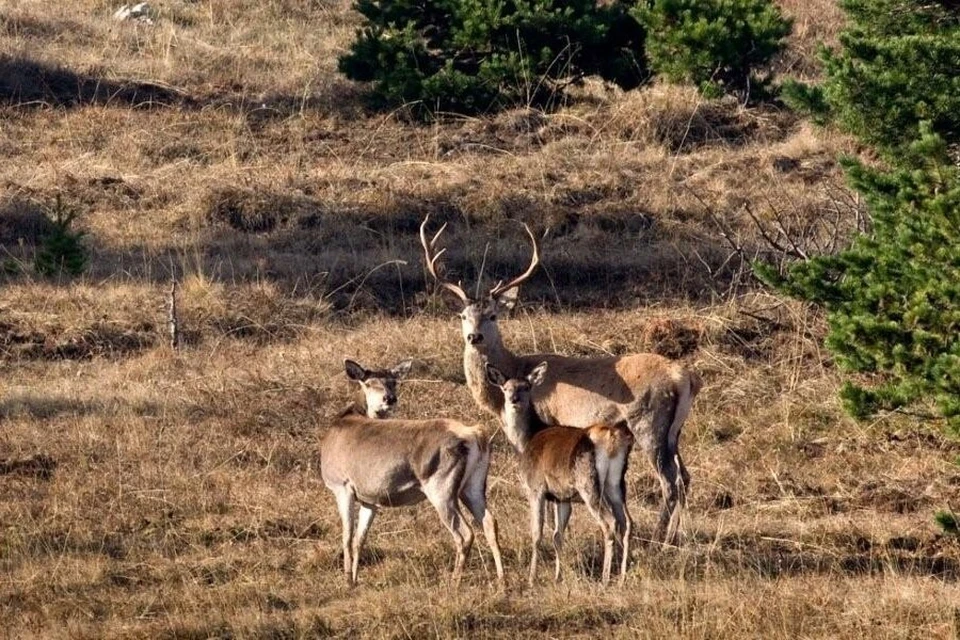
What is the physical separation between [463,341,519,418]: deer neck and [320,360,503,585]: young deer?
2.23 metres

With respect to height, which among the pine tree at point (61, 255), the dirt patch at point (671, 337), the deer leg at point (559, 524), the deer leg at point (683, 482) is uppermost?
the deer leg at point (559, 524)

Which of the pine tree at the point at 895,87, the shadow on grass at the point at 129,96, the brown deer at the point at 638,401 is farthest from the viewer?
the shadow on grass at the point at 129,96

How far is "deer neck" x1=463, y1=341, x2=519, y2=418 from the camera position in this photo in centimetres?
1226

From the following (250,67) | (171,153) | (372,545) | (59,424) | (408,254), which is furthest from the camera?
(250,67)

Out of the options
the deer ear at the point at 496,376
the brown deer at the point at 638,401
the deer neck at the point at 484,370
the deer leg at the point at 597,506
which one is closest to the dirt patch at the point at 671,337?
the deer neck at the point at 484,370

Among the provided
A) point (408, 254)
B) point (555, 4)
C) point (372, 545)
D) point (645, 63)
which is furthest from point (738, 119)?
point (372, 545)

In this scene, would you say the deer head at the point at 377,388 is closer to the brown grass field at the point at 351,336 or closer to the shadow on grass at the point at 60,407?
the brown grass field at the point at 351,336

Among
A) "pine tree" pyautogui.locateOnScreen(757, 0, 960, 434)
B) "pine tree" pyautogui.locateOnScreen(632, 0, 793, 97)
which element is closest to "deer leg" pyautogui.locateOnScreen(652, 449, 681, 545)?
"pine tree" pyautogui.locateOnScreen(757, 0, 960, 434)

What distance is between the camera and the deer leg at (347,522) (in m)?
9.80

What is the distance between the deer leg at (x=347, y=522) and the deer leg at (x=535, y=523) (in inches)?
41.5

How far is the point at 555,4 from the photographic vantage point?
21.1 m

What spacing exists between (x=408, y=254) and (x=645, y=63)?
18.1 ft

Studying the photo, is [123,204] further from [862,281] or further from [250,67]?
[862,281]

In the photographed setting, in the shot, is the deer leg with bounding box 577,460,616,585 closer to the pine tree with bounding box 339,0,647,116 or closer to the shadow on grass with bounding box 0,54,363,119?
the pine tree with bounding box 339,0,647,116
